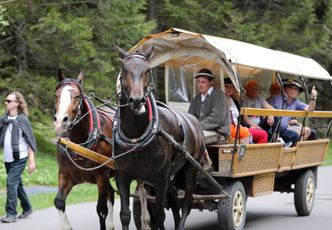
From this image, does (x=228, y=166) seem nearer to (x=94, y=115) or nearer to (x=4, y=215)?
(x=94, y=115)

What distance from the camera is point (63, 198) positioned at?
909 cm

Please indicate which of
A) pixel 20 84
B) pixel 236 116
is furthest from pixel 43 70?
pixel 236 116

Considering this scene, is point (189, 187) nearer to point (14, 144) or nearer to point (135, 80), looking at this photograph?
point (135, 80)

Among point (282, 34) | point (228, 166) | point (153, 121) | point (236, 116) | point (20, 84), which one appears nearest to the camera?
point (153, 121)

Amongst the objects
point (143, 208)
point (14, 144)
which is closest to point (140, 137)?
point (143, 208)

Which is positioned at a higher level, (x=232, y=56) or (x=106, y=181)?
(x=232, y=56)

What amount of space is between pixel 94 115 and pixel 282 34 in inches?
682

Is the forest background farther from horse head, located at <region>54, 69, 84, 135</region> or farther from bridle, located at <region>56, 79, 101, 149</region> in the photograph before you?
horse head, located at <region>54, 69, 84, 135</region>

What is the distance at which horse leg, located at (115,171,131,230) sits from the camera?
8117 mm

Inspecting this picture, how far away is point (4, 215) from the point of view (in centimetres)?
1188

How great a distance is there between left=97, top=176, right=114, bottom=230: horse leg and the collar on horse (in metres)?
1.01

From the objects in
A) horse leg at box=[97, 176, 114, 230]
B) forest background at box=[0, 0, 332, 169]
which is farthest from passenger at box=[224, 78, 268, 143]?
forest background at box=[0, 0, 332, 169]

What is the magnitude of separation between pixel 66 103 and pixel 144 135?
1.12 meters

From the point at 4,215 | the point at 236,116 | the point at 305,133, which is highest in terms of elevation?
the point at 236,116
